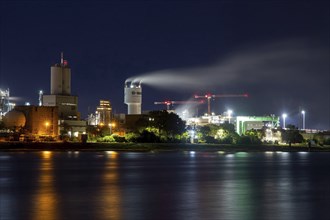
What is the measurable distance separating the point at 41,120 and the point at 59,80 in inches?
665

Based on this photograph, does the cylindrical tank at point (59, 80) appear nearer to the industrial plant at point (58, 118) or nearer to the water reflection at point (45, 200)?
the industrial plant at point (58, 118)

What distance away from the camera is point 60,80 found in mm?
136625

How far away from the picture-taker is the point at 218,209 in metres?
24.7

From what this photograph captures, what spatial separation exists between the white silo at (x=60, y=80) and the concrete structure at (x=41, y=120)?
1441 cm

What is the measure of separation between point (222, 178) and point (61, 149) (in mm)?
55795

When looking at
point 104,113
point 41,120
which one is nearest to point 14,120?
point 41,120

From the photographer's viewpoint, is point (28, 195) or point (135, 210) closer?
point (135, 210)

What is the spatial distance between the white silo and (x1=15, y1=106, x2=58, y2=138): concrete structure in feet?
47.3

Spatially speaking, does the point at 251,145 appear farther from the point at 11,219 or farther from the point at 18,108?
the point at 11,219

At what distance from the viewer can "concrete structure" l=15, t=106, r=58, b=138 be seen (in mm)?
121250

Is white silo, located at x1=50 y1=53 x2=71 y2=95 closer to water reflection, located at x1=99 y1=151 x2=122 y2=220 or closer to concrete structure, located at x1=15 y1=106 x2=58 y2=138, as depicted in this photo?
concrete structure, located at x1=15 y1=106 x2=58 y2=138

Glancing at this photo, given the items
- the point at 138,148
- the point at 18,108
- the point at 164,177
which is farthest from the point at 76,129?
the point at 164,177

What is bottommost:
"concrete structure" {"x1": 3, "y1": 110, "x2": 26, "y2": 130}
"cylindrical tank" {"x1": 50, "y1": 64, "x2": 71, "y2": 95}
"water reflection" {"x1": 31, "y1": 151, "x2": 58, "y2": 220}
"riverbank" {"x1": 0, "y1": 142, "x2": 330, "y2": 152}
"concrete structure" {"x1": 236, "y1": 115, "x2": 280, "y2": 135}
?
"water reflection" {"x1": 31, "y1": 151, "x2": 58, "y2": 220}

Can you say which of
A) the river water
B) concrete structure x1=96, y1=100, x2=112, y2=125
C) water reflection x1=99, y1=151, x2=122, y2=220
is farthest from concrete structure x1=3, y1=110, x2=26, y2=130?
water reflection x1=99, y1=151, x2=122, y2=220
